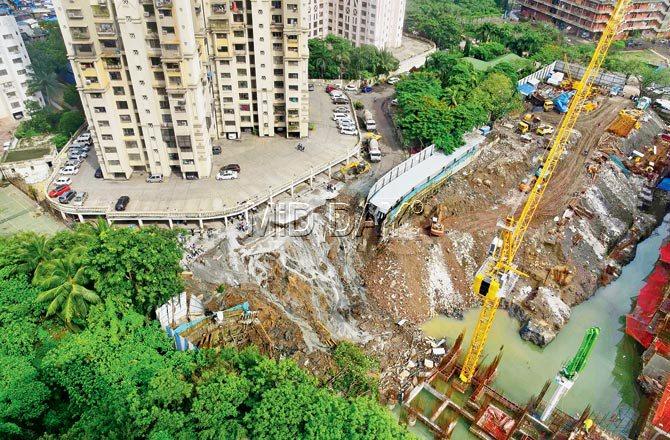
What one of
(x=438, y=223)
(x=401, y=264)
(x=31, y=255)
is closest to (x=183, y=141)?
(x=31, y=255)

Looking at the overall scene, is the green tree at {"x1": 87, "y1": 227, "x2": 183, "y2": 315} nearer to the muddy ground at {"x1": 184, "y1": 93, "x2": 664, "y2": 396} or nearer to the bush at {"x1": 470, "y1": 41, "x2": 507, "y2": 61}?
the muddy ground at {"x1": 184, "y1": 93, "x2": 664, "y2": 396}

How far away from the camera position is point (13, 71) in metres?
87.1

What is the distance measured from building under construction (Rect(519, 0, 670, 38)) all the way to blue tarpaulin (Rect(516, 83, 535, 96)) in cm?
6606

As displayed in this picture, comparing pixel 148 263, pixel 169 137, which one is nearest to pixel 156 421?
pixel 148 263

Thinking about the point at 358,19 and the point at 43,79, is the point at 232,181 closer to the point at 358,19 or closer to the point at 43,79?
the point at 43,79

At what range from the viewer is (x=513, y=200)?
3078 inches

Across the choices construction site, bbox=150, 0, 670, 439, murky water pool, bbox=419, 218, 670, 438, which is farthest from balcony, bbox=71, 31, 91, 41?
murky water pool, bbox=419, 218, 670, 438

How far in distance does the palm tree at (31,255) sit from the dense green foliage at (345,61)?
2817 inches

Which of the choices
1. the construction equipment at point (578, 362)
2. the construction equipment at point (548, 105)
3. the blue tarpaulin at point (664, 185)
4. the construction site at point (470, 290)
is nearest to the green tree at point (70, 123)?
the construction site at point (470, 290)

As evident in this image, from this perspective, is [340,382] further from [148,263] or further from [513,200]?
[513,200]

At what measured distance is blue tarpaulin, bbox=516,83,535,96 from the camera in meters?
105

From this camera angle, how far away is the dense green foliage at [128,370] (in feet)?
118

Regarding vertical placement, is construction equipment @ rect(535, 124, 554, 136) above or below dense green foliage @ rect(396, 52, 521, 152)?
below

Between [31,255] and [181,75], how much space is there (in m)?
28.2
